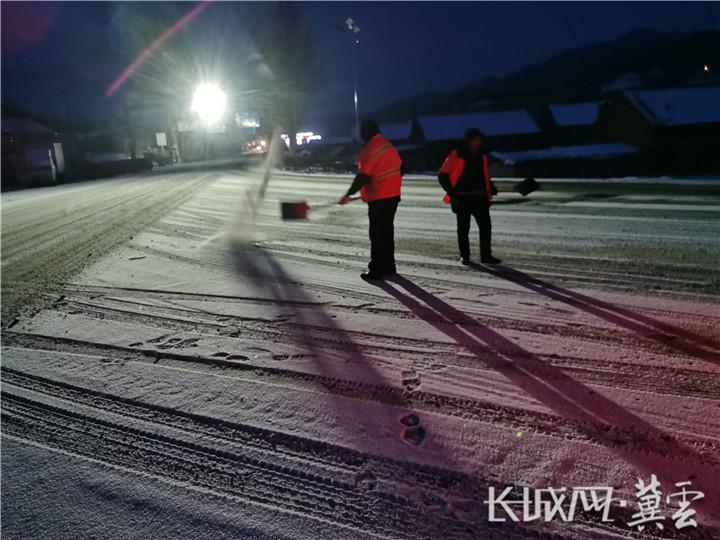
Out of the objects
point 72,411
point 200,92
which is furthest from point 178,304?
point 200,92

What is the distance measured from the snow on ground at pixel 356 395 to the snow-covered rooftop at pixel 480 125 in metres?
38.2

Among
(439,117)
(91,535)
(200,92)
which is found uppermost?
(200,92)

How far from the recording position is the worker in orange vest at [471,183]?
6355mm

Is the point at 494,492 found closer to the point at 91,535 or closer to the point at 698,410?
the point at 698,410

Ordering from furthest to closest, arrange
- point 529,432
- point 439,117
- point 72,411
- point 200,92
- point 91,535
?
point 200,92, point 439,117, point 72,411, point 529,432, point 91,535

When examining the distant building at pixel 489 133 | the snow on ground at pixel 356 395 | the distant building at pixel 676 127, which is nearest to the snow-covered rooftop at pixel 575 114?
the distant building at pixel 489 133

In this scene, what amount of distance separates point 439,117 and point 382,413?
4449 cm

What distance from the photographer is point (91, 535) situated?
7.32ft

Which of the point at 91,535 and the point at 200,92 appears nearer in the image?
the point at 91,535

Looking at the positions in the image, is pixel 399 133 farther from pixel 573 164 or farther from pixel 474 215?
pixel 474 215

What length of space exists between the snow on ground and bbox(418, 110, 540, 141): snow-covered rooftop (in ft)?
125

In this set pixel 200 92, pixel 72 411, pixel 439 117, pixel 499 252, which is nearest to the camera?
pixel 72 411

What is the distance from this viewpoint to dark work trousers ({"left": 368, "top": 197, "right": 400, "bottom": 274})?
6039 millimetres

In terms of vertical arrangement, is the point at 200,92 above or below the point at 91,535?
above
